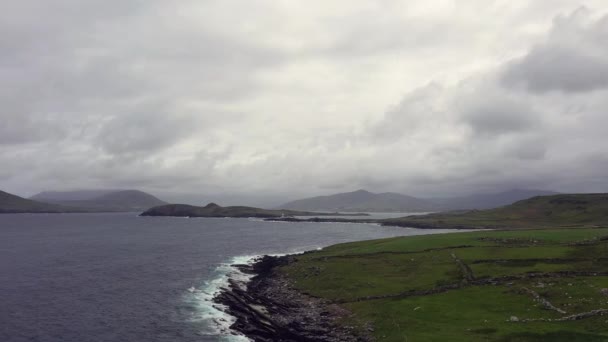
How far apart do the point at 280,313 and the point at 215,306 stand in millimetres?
14559

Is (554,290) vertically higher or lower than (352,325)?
higher

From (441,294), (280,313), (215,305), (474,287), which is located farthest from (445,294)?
(215,305)

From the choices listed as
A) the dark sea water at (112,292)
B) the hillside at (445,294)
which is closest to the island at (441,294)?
the hillside at (445,294)

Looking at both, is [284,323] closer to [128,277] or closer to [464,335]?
[464,335]

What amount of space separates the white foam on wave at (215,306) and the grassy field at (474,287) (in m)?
Answer: 16.2

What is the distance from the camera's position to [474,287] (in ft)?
254

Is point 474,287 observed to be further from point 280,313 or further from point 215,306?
point 215,306

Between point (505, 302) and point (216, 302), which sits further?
point (216, 302)

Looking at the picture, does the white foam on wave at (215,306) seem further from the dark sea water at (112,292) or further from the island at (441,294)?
the island at (441,294)

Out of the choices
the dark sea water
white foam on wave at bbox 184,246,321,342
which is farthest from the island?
the dark sea water

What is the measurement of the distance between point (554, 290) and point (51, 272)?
123 m

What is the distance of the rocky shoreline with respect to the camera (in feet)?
210

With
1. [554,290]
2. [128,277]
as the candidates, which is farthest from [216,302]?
[554,290]

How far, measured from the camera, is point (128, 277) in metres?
112
